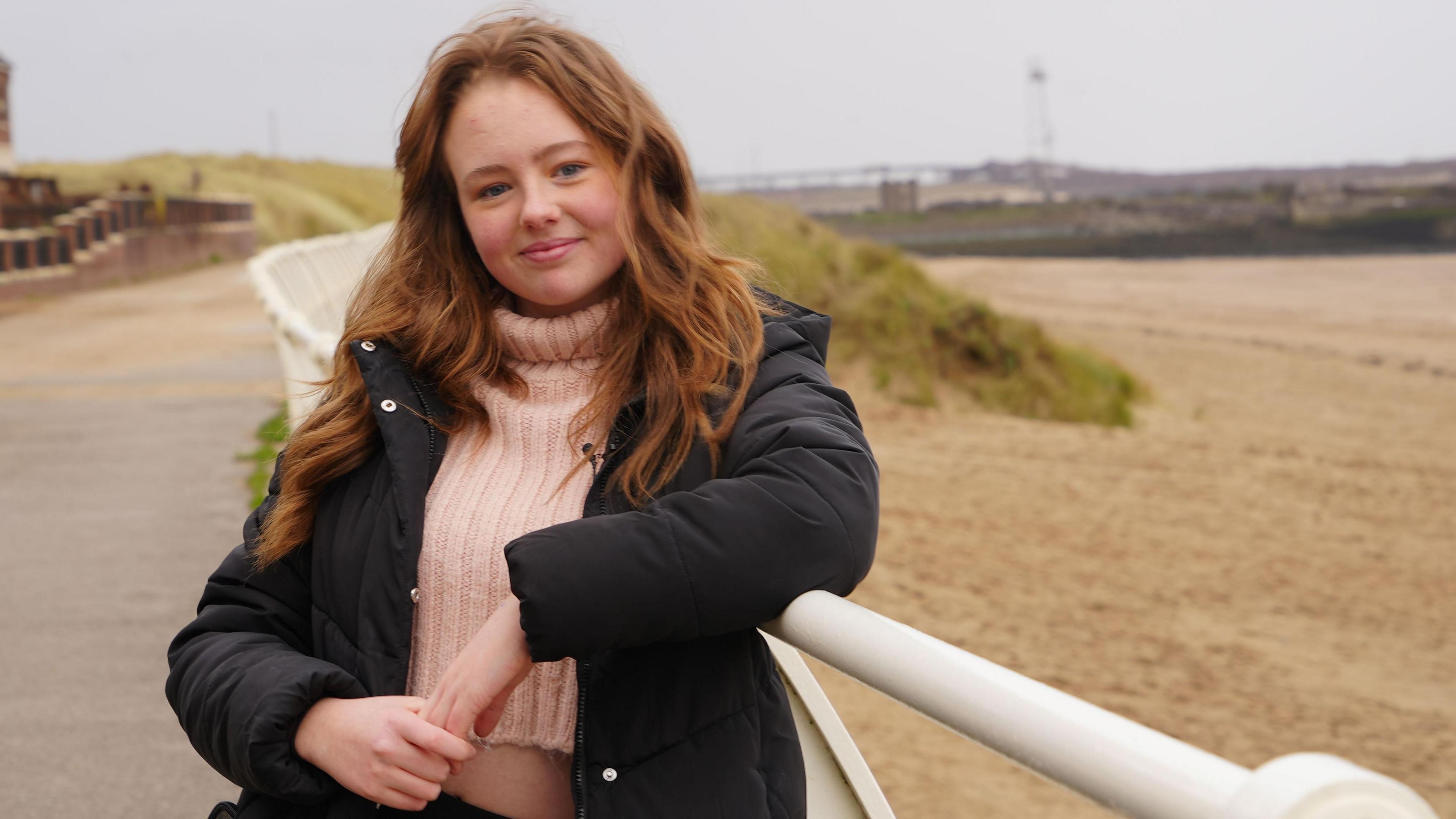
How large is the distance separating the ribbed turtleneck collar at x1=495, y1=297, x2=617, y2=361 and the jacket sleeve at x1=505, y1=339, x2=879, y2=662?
467 millimetres

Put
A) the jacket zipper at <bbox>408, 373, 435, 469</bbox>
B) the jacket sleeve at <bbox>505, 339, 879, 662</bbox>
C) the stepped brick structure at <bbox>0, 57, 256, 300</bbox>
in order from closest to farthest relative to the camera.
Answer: the jacket sleeve at <bbox>505, 339, 879, 662</bbox>
the jacket zipper at <bbox>408, 373, 435, 469</bbox>
the stepped brick structure at <bbox>0, 57, 256, 300</bbox>

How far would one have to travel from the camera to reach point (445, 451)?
1749 mm

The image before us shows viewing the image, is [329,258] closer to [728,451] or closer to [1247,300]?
[728,451]

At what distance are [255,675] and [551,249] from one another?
0.66 meters

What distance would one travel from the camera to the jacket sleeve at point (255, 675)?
1521 mm

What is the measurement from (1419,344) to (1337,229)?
48.2 m

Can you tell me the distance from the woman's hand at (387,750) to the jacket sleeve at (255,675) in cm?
4

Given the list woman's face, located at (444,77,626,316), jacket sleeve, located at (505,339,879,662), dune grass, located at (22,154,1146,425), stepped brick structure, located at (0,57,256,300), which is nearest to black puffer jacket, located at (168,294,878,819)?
jacket sleeve, located at (505,339,879,662)

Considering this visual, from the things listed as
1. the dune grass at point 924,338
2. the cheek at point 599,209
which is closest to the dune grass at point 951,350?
the dune grass at point 924,338

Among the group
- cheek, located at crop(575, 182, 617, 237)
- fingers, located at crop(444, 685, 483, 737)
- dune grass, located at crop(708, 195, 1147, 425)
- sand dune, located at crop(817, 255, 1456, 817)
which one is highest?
cheek, located at crop(575, 182, 617, 237)

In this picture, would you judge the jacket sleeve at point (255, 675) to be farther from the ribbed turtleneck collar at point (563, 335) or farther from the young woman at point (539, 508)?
the ribbed turtleneck collar at point (563, 335)

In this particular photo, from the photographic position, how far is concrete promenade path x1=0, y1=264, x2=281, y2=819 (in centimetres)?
308

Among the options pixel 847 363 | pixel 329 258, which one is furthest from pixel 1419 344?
pixel 329 258

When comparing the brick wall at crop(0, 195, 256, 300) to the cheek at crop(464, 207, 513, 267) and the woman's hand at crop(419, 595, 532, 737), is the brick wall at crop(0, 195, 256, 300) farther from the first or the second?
the woman's hand at crop(419, 595, 532, 737)
